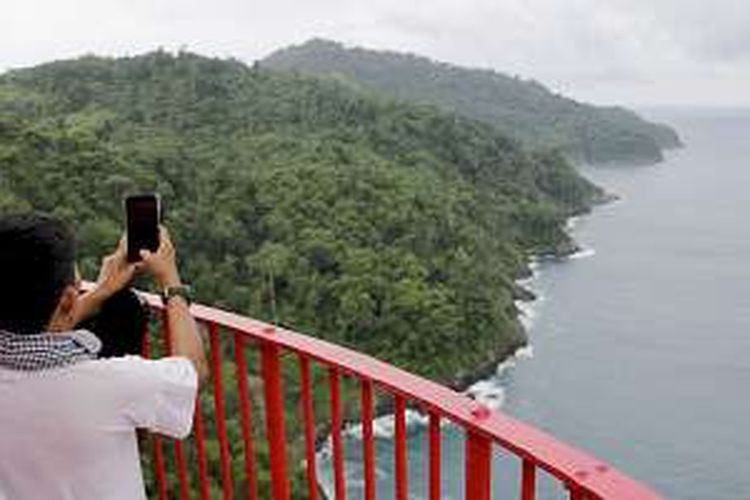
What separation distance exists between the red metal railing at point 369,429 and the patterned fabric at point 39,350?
21.9 inches

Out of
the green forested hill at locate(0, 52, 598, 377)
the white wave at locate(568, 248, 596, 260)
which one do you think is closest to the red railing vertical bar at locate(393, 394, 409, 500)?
the green forested hill at locate(0, 52, 598, 377)

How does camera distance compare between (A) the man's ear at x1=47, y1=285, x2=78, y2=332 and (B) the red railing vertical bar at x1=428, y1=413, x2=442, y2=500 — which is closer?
(A) the man's ear at x1=47, y1=285, x2=78, y2=332

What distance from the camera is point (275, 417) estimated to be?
2.51 metres

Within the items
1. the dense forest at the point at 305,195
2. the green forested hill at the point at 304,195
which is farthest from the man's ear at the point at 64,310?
the dense forest at the point at 305,195

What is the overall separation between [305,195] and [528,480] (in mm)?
45179

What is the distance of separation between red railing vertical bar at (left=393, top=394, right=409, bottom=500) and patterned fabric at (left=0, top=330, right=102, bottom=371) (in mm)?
573

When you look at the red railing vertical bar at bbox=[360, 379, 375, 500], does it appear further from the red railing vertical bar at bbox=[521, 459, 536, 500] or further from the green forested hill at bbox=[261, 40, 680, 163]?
Result: the green forested hill at bbox=[261, 40, 680, 163]

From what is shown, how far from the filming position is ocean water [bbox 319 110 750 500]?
3253 centimetres

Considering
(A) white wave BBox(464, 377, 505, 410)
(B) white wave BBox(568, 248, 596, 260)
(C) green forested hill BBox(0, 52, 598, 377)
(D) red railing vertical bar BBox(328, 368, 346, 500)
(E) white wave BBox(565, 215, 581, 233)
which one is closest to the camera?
(D) red railing vertical bar BBox(328, 368, 346, 500)

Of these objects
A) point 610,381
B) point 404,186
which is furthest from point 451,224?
point 610,381

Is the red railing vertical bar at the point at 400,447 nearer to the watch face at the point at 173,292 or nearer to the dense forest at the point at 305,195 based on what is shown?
the watch face at the point at 173,292

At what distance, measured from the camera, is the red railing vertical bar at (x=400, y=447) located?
6.57ft

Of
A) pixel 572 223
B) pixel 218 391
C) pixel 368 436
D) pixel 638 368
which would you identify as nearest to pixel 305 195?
pixel 638 368

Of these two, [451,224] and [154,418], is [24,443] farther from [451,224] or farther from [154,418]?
[451,224]
